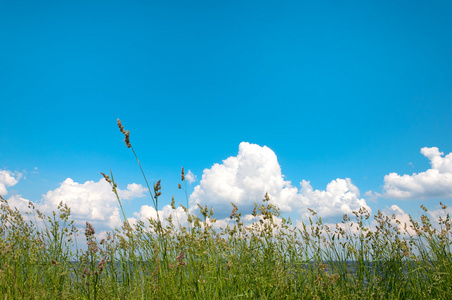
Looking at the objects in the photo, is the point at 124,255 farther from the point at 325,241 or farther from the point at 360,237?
the point at 360,237

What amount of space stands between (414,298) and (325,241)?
4.69 ft

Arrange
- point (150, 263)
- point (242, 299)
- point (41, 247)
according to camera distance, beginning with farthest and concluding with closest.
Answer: point (150, 263)
point (41, 247)
point (242, 299)

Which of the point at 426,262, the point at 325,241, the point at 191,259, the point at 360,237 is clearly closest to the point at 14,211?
the point at 191,259

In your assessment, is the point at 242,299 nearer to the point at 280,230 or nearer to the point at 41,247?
the point at 280,230

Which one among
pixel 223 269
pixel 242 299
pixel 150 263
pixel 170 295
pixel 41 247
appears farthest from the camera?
pixel 150 263

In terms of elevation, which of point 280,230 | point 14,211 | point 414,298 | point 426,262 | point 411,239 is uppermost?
point 14,211

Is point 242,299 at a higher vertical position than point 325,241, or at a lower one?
lower

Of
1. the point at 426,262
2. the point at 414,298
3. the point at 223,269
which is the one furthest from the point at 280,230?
the point at 426,262

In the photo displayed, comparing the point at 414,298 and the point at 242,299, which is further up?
the point at 242,299

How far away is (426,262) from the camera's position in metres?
5.09

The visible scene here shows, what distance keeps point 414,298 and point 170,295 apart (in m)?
3.62

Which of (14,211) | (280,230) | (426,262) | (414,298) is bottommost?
(414,298)

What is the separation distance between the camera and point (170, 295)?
336 cm

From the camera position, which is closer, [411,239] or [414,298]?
[414,298]
